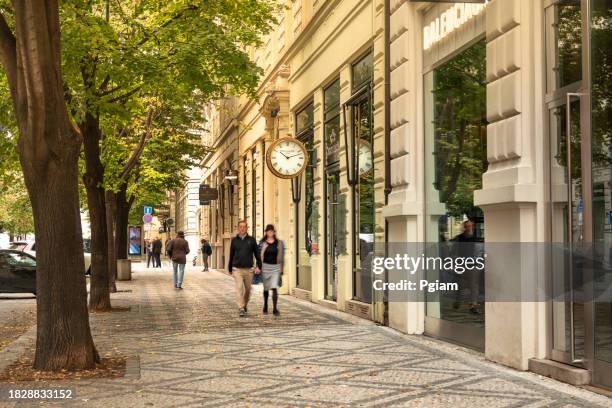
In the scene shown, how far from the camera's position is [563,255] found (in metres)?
8.80

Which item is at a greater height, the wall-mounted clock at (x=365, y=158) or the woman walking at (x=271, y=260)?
the wall-mounted clock at (x=365, y=158)

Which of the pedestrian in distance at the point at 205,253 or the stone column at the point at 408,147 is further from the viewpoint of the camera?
the pedestrian in distance at the point at 205,253

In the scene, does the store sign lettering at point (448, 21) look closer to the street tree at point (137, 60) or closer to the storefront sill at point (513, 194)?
the storefront sill at point (513, 194)

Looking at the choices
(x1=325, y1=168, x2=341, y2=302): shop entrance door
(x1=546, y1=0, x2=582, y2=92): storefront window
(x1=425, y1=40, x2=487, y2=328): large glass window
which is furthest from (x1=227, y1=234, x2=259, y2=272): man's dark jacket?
(x1=546, y1=0, x2=582, y2=92): storefront window

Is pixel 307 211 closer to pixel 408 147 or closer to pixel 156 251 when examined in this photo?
pixel 408 147

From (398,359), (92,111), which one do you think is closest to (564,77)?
(398,359)

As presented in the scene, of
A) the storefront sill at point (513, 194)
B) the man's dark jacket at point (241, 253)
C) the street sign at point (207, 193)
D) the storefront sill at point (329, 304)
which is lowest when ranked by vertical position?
the storefront sill at point (329, 304)

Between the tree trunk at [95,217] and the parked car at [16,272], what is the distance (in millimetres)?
5170

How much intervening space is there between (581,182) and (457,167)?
3.21 metres

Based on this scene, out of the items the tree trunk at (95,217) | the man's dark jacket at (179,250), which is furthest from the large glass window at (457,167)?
the man's dark jacket at (179,250)

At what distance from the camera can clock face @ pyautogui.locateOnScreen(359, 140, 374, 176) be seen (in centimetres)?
1534

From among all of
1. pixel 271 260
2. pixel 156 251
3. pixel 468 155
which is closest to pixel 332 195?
pixel 271 260

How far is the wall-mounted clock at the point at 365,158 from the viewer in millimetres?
15320

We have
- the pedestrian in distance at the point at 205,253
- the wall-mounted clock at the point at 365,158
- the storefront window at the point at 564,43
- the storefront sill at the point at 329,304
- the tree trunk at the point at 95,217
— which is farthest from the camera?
the pedestrian in distance at the point at 205,253
